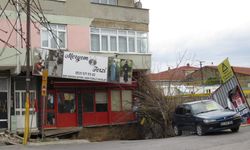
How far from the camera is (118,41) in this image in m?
31.1

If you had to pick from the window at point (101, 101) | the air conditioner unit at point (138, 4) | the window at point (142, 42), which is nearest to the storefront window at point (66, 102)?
the window at point (101, 101)

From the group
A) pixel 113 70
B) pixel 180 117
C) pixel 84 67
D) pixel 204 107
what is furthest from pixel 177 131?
pixel 84 67

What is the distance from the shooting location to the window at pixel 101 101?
3084cm

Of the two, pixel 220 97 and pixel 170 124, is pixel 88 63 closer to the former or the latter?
pixel 170 124

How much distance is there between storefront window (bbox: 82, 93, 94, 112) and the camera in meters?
30.3

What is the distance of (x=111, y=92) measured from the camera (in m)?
31.4

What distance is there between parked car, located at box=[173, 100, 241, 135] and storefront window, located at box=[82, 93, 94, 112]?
7.58 metres

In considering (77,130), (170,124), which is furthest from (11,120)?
(170,124)

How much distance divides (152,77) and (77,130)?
23.8 ft

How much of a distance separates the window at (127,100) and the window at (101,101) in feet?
4.31

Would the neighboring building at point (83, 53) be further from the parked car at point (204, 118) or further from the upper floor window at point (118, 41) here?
the parked car at point (204, 118)

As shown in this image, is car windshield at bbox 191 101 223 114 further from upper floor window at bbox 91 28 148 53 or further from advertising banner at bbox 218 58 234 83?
upper floor window at bbox 91 28 148 53

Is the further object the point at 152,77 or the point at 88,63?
the point at 152,77

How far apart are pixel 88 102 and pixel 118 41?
4.60m
